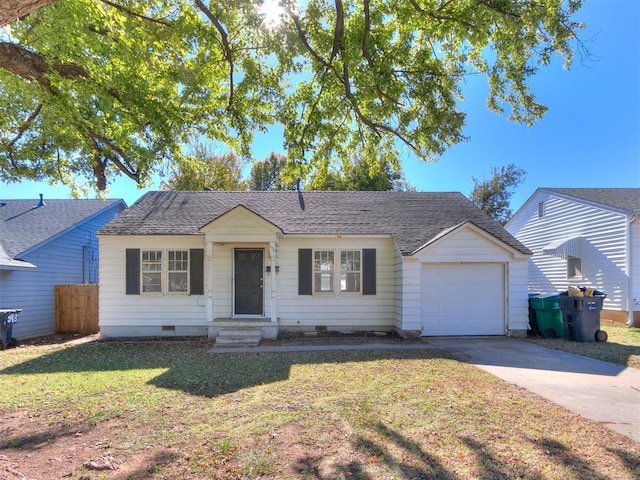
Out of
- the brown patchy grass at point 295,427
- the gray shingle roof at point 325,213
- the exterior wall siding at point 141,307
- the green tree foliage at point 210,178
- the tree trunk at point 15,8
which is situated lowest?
the brown patchy grass at point 295,427

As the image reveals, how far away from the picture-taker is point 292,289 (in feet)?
37.0

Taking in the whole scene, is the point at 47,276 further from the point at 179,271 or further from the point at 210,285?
the point at 210,285

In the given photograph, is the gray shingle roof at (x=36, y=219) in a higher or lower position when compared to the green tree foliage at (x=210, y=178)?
lower

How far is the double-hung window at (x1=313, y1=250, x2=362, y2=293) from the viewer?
1138 cm

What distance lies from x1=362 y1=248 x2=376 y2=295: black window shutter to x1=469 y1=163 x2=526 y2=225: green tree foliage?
21.8 m

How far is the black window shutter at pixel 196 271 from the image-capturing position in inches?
432

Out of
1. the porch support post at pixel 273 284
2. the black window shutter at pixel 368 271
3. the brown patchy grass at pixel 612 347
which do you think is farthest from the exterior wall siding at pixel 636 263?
the porch support post at pixel 273 284

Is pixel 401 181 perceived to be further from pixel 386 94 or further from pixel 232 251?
pixel 386 94

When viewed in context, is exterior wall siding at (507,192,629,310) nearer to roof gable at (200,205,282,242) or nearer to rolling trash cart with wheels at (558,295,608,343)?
rolling trash cart with wheels at (558,295,608,343)

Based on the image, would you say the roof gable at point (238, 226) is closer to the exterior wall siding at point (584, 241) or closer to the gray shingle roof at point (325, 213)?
the gray shingle roof at point (325, 213)

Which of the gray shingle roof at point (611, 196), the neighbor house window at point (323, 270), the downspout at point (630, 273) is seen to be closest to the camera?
the neighbor house window at point (323, 270)

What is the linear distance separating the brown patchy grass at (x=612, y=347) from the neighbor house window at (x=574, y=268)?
354 cm

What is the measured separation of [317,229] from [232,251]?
2574mm

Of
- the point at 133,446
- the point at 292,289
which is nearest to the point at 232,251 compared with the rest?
the point at 292,289
